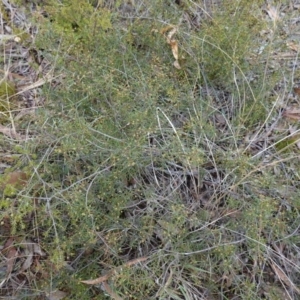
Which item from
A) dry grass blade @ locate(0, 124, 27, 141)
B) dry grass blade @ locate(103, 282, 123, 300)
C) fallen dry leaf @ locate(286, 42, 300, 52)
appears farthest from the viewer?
fallen dry leaf @ locate(286, 42, 300, 52)

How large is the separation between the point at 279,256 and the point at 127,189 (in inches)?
29.1

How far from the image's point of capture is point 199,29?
8.68ft

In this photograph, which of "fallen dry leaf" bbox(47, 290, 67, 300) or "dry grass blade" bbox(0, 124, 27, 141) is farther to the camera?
"dry grass blade" bbox(0, 124, 27, 141)

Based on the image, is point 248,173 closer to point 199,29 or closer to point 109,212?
point 109,212

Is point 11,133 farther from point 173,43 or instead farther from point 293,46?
point 293,46

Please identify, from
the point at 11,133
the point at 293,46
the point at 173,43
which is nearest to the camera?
the point at 11,133

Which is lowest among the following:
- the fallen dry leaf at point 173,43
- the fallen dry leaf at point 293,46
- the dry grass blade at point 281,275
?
the dry grass blade at point 281,275

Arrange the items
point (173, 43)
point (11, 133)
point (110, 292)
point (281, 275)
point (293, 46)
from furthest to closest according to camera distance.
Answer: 1. point (293, 46)
2. point (173, 43)
3. point (11, 133)
4. point (281, 275)
5. point (110, 292)

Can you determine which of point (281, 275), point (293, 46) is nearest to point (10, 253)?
point (281, 275)

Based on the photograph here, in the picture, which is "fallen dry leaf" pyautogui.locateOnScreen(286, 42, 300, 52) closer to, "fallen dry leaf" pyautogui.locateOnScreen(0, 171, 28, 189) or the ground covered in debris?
the ground covered in debris

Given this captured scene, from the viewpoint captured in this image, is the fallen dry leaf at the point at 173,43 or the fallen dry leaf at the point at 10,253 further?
the fallen dry leaf at the point at 173,43

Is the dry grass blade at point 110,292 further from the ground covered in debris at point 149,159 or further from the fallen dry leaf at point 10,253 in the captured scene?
the fallen dry leaf at point 10,253

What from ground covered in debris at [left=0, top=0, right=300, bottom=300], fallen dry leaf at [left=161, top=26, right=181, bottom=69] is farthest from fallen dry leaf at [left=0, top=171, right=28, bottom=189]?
fallen dry leaf at [left=161, top=26, right=181, bottom=69]

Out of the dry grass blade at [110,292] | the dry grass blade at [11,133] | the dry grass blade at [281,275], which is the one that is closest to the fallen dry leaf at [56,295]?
the dry grass blade at [110,292]
